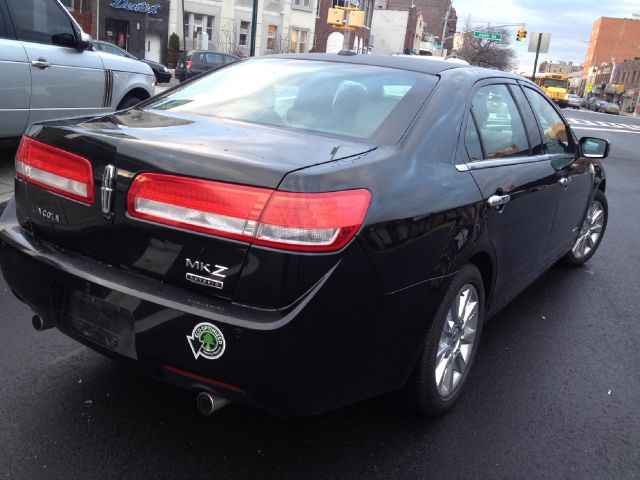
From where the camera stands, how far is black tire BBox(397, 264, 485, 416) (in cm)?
260

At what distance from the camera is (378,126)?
2723 millimetres

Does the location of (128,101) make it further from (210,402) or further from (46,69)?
(210,402)

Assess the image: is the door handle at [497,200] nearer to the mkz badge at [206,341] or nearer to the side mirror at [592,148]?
the mkz badge at [206,341]

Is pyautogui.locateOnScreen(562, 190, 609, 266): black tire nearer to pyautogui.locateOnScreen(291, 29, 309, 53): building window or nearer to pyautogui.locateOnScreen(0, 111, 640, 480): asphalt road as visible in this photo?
pyautogui.locateOnScreen(0, 111, 640, 480): asphalt road

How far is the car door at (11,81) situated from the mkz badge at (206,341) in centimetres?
473

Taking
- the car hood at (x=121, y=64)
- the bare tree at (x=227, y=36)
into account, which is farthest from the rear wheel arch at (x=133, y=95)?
the bare tree at (x=227, y=36)

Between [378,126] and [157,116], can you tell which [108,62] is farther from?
[378,126]

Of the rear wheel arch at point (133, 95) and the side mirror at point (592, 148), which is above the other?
the side mirror at point (592, 148)

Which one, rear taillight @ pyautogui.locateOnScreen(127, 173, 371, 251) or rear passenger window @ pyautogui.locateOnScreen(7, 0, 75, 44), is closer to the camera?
rear taillight @ pyautogui.locateOnScreen(127, 173, 371, 251)

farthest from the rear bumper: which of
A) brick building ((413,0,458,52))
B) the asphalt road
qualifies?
brick building ((413,0,458,52))

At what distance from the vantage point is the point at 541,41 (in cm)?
4388

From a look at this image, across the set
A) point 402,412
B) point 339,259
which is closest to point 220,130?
point 339,259

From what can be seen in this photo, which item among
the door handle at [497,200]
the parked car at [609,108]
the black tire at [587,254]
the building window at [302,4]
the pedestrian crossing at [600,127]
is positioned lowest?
the parked car at [609,108]

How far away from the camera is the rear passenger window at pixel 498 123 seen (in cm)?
314
